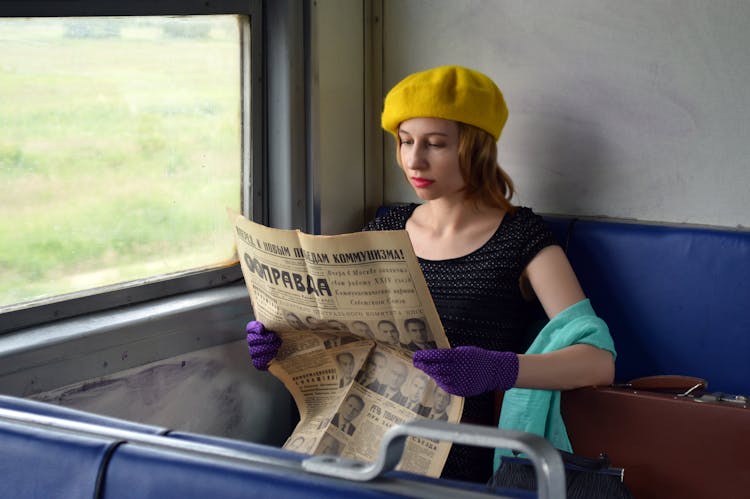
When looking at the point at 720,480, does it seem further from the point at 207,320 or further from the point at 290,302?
the point at 207,320

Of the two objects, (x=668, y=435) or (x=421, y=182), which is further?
(x=421, y=182)

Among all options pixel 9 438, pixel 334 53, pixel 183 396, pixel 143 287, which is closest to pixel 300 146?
pixel 334 53

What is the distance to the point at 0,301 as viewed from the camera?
1877mm

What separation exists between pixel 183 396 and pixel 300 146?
2.53 ft

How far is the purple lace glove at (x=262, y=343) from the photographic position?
193cm

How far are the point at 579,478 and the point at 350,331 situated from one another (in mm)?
557

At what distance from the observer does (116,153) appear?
2.11m

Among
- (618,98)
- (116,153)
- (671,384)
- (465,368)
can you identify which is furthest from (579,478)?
(116,153)

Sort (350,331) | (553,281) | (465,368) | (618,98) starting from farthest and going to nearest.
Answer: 1. (618,98)
2. (553,281)
3. (350,331)
4. (465,368)

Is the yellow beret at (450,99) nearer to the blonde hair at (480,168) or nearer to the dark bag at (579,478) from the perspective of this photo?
the blonde hair at (480,168)

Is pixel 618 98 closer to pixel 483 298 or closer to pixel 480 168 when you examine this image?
pixel 480 168

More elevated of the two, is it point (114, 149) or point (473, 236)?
point (114, 149)

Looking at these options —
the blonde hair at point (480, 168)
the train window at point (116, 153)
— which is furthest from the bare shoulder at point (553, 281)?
the train window at point (116, 153)

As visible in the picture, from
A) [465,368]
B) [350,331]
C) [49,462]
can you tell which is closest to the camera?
[49,462]
